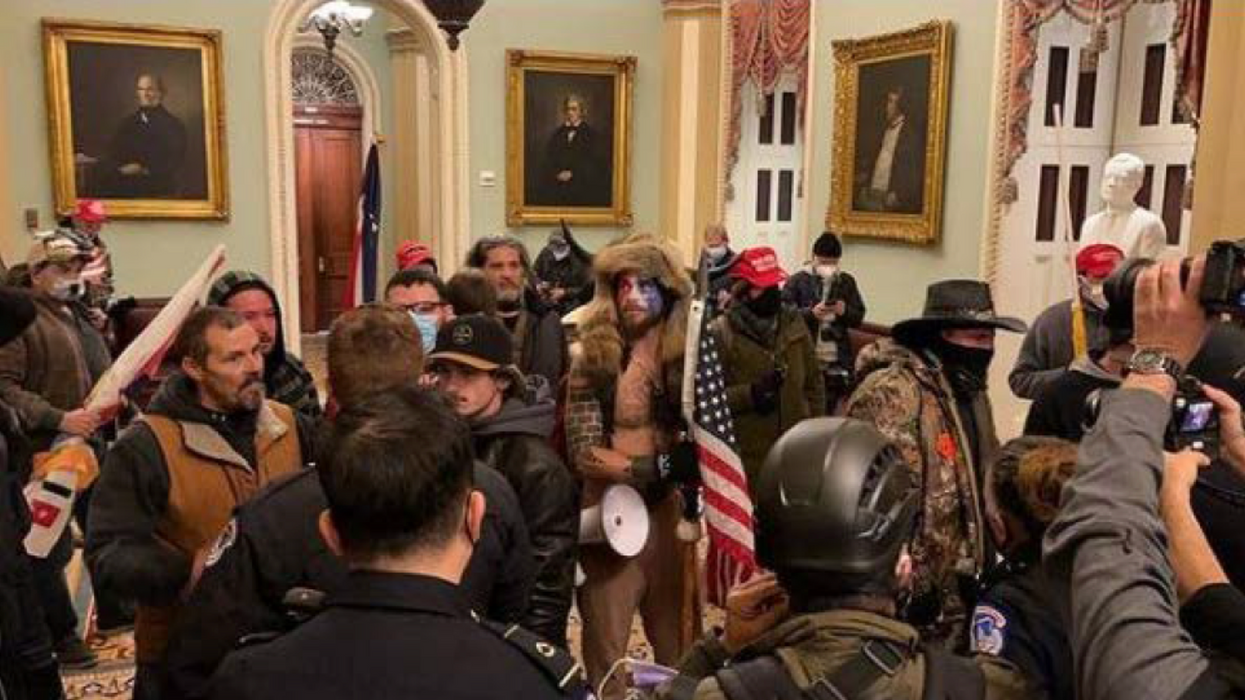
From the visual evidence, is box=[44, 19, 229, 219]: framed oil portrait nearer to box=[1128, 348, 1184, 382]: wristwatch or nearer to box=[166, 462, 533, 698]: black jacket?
box=[166, 462, 533, 698]: black jacket

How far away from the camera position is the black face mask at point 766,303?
4.36 metres

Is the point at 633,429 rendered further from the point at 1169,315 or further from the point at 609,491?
the point at 1169,315

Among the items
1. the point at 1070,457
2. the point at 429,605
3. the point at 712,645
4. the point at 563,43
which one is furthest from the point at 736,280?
the point at 563,43

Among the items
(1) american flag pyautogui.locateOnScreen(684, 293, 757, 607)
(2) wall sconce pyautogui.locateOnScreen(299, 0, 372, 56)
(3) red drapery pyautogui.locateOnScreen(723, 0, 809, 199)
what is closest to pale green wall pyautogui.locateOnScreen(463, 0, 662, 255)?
(3) red drapery pyautogui.locateOnScreen(723, 0, 809, 199)

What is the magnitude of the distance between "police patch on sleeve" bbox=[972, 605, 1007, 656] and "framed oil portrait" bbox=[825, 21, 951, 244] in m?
5.85

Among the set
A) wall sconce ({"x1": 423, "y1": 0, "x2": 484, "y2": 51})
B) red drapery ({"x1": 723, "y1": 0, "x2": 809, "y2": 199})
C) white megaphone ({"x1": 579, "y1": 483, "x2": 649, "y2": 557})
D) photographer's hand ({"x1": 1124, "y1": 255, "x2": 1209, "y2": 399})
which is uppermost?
red drapery ({"x1": 723, "y1": 0, "x2": 809, "y2": 199})

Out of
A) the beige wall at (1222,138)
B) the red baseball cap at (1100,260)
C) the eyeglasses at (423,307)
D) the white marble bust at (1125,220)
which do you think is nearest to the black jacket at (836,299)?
the white marble bust at (1125,220)

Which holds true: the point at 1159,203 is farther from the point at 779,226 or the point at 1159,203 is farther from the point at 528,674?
the point at 528,674

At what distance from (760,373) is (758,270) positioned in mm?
422

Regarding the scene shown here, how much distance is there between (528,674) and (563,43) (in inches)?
354

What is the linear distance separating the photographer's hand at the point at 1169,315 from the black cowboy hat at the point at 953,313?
1872 mm

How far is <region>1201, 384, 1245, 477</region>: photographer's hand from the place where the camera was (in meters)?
1.32

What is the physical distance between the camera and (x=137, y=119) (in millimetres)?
8406

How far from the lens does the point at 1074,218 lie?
23.7ft
